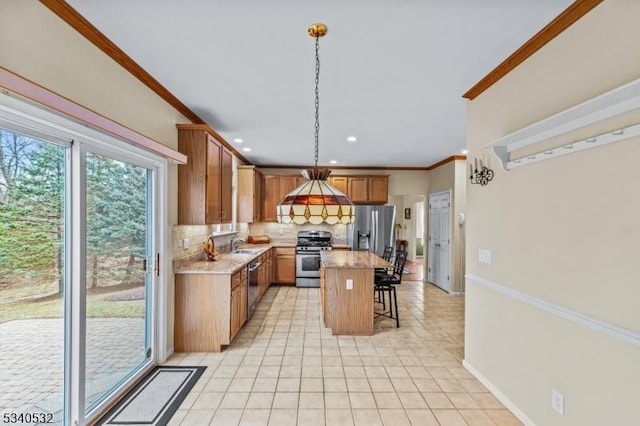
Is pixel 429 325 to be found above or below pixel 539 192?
below

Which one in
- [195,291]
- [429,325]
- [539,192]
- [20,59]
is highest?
[20,59]

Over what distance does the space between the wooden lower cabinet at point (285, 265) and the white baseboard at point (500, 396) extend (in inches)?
153

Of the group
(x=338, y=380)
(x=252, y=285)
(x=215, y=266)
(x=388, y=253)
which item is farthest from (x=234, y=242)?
(x=338, y=380)

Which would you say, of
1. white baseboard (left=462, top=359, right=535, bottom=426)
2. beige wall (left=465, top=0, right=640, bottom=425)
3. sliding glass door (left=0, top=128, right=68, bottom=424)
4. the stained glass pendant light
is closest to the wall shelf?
beige wall (left=465, top=0, right=640, bottom=425)

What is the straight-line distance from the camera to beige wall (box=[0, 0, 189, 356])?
1.55m

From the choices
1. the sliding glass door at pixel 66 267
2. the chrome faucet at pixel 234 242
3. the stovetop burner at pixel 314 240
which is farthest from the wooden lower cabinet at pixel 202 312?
the stovetop burner at pixel 314 240

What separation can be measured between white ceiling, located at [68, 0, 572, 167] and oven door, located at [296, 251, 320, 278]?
10.0ft

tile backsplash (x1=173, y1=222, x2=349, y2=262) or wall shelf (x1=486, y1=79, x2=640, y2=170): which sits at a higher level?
wall shelf (x1=486, y1=79, x2=640, y2=170)

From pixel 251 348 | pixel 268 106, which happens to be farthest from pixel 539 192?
pixel 251 348

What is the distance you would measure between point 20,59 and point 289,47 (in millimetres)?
1481

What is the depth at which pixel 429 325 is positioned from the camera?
4.20m

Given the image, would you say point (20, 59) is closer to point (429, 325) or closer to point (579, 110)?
point (579, 110)

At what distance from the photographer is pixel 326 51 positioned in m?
2.23

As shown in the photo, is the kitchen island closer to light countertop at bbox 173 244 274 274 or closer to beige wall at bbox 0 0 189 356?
light countertop at bbox 173 244 274 274
